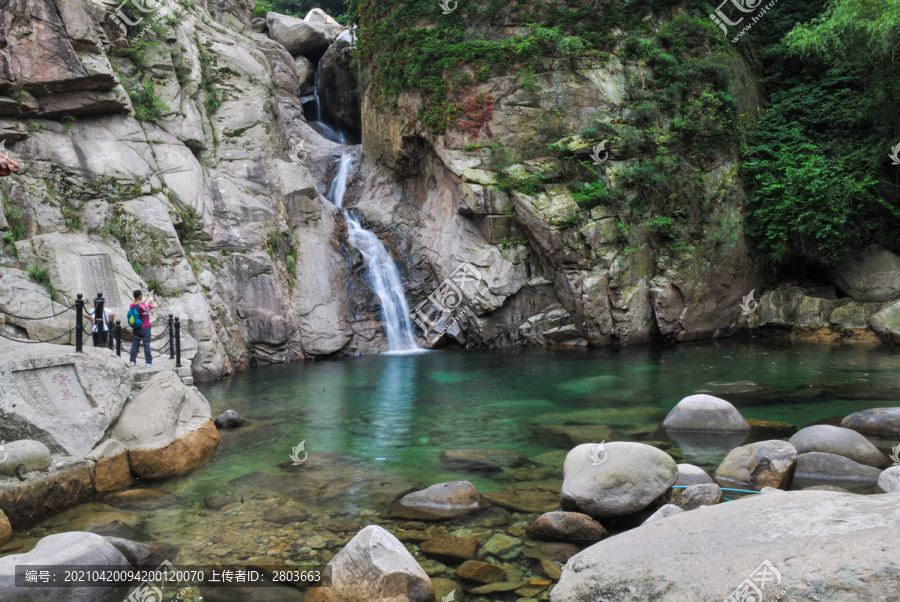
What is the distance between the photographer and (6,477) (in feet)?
19.2

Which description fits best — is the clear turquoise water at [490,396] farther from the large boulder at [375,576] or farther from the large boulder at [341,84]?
the large boulder at [341,84]

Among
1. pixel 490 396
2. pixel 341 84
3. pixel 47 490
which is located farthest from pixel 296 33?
pixel 47 490

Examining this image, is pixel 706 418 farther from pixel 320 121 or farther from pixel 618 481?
pixel 320 121

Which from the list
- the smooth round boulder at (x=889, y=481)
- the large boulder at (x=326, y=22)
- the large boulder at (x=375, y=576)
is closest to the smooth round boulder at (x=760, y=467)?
the smooth round boulder at (x=889, y=481)

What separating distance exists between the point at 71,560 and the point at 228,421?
5.68 m

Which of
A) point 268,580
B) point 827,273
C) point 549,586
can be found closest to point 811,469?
point 549,586

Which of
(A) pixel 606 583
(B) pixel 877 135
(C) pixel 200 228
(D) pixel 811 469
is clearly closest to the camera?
(A) pixel 606 583

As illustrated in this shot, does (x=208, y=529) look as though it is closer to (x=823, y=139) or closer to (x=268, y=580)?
(x=268, y=580)

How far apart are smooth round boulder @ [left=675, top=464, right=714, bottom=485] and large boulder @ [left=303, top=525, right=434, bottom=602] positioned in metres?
3.14

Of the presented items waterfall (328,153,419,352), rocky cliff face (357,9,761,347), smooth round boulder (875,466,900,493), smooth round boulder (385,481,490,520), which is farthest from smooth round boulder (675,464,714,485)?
waterfall (328,153,419,352)

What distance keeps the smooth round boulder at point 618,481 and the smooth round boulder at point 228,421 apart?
6239mm

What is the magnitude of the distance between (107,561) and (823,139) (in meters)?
22.4

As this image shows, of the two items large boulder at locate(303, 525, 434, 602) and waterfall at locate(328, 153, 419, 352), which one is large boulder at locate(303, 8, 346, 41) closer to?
waterfall at locate(328, 153, 419, 352)

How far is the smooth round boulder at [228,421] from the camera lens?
999 centimetres
